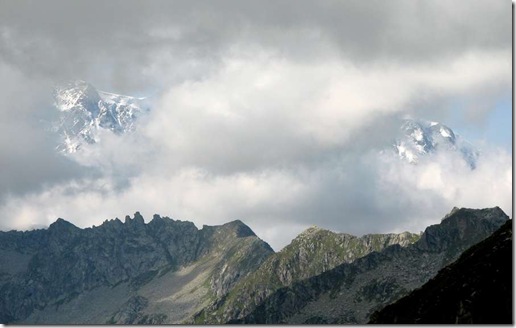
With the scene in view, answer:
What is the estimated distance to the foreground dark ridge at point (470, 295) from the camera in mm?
111113

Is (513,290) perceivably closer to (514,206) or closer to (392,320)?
(514,206)

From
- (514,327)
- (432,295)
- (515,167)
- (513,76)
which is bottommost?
(514,327)

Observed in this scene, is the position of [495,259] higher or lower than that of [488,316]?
higher

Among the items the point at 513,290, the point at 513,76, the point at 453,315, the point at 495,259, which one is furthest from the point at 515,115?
the point at 495,259

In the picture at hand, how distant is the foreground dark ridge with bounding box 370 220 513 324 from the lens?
4375 inches

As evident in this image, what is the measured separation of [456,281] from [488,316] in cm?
3567

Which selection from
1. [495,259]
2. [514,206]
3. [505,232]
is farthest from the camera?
[505,232]

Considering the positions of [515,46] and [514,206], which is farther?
[514,206]

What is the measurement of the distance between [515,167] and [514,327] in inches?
806

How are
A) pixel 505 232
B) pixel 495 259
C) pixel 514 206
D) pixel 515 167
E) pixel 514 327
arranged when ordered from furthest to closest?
pixel 505 232 < pixel 495 259 < pixel 514 206 < pixel 515 167 < pixel 514 327

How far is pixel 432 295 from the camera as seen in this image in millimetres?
142000

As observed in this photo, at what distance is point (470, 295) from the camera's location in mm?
122312

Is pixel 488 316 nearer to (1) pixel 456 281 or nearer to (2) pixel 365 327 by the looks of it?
(2) pixel 365 327

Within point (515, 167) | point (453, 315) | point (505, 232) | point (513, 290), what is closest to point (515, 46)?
point (515, 167)
